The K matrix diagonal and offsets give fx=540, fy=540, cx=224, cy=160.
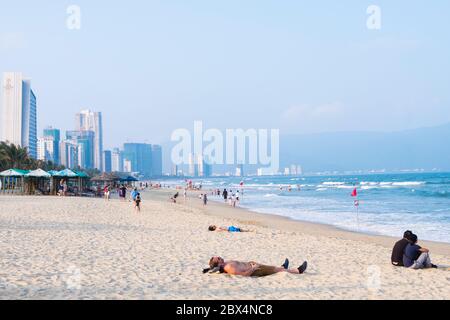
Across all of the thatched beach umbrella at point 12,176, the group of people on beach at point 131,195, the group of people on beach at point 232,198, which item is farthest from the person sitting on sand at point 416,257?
the thatched beach umbrella at point 12,176

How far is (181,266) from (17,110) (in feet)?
582

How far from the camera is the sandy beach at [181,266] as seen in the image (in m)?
6.83

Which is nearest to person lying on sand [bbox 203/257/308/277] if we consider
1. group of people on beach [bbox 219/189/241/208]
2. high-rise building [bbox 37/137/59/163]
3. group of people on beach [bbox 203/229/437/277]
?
group of people on beach [bbox 203/229/437/277]

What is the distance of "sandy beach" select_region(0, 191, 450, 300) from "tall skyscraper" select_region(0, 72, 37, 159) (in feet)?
552

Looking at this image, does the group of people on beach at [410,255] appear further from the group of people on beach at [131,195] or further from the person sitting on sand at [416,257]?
the group of people on beach at [131,195]

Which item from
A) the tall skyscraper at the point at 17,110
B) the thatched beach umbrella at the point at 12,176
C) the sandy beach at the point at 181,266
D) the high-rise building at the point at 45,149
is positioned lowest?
the sandy beach at the point at 181,266

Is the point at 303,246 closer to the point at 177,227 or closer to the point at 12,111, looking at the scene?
the point at 177,227

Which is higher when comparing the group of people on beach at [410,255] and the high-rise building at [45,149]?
the high-rise building at [45,149]

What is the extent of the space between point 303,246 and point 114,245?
14.1 feet

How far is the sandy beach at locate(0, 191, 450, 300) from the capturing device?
6828mm

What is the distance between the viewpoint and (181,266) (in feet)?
28.8

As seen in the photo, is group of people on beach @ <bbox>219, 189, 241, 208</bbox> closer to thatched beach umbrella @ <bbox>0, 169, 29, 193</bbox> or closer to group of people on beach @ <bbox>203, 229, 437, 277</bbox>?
thatched beach umbrella @ <bbox>0, 169, 29, 193</bbox>

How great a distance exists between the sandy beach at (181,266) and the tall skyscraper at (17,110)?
168149mm
